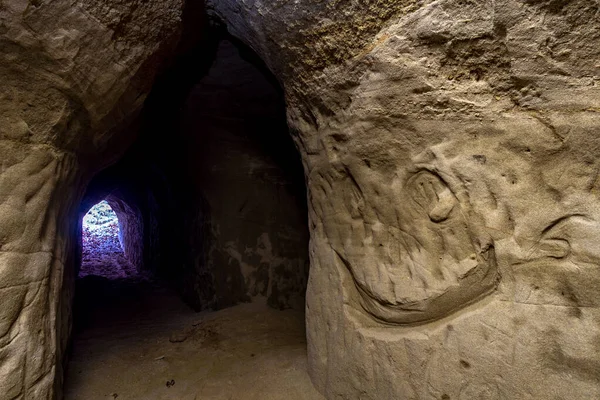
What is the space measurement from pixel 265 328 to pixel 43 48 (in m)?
2.96

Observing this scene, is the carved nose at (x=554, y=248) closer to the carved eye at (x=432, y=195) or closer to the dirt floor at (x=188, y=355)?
the carved eye at (x=432, y=195)

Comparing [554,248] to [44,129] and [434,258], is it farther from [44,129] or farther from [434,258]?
[44,129]

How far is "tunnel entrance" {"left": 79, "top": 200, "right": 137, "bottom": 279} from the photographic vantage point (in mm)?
8109

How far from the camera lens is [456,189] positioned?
69.7 inches

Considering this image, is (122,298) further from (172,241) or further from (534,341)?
(534,341)

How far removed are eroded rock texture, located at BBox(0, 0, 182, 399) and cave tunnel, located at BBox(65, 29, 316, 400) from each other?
89cm

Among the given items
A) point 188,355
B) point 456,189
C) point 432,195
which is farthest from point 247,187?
point 456,189

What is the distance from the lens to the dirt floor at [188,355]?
265 cm

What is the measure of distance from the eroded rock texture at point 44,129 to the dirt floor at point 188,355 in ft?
2.07

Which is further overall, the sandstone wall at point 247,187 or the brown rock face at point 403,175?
the sandstone wall at point 247,187

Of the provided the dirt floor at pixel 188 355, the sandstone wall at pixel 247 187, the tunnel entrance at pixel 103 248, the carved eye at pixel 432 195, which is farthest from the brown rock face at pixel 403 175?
A: the tunnel entrance at pixel 103 248

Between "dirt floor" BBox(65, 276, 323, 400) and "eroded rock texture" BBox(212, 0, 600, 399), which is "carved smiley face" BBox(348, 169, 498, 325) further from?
"dirt floor" BBox(65, 276, 323, 400)

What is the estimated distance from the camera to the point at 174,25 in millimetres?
2650

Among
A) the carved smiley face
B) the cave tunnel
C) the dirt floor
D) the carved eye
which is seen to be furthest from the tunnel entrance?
the carved eye
